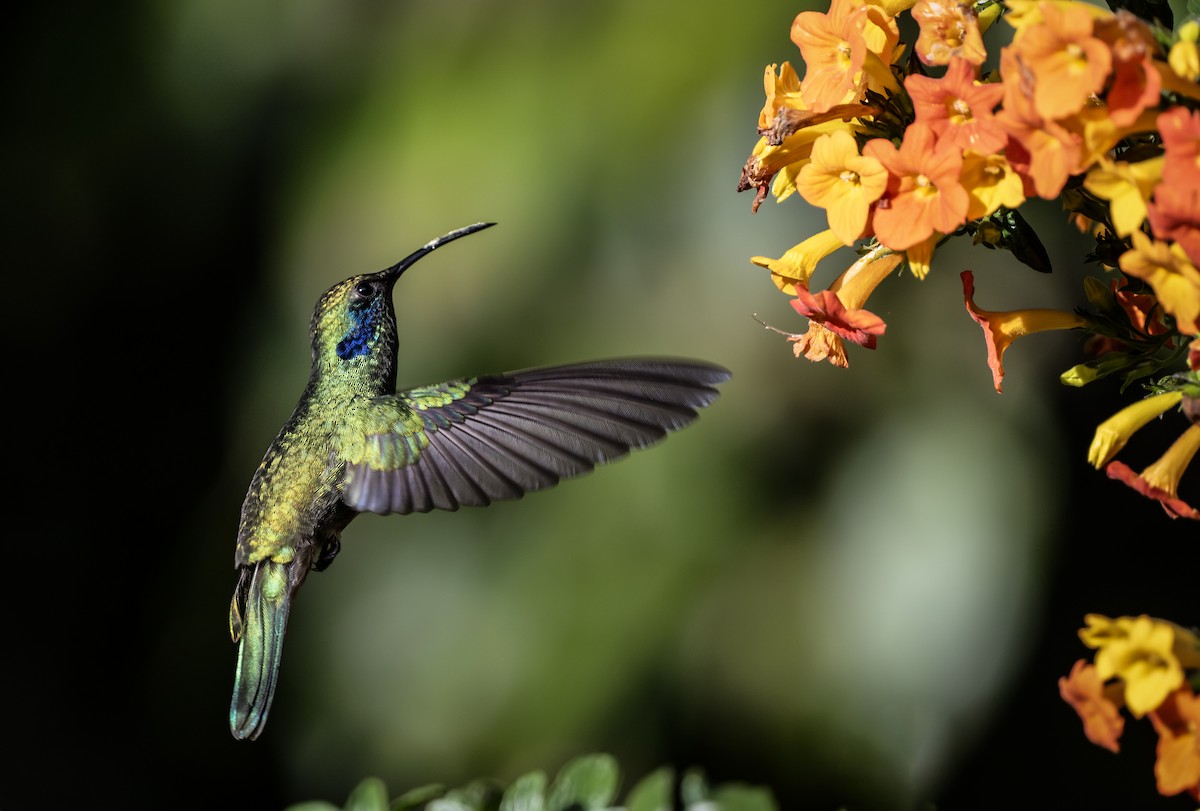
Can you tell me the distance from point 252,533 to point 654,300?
1371 mm

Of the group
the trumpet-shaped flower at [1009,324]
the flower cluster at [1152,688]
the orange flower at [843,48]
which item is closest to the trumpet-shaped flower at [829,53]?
the orange flower at [843,48]

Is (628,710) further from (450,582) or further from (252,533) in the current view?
(252,533)

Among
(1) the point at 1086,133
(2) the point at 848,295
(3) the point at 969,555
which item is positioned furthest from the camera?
(3) the point at 969,555

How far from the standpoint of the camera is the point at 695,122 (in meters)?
3.10

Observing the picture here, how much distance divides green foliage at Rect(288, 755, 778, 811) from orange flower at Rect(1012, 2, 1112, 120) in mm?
850

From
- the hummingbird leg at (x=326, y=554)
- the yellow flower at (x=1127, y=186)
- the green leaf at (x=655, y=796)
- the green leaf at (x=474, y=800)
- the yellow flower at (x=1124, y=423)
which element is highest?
the yellow flower at (x=1127, y=186)

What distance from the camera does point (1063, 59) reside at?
1083 millimetres

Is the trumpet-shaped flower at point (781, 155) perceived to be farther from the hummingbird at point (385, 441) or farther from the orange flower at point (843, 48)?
the hummingbird at point (385, 441)

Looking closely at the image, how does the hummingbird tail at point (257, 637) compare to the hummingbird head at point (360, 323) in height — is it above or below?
below

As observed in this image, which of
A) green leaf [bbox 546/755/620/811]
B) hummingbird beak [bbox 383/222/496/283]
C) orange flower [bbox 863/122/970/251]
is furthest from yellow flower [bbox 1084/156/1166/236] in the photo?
hummingbird beak [bbox 383/222/496/283]

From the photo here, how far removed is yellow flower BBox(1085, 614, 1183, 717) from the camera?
3.52ft

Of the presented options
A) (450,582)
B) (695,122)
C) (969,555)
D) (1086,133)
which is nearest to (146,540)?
(450,582)

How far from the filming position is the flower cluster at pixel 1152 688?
1069mm

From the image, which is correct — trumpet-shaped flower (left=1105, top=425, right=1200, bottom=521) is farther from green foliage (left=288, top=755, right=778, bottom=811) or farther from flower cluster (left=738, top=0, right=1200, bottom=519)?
green foliage (left=288, top=755, right=778, bottom=811)
